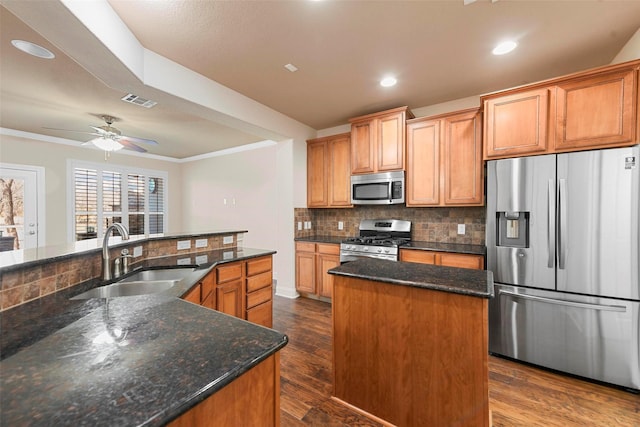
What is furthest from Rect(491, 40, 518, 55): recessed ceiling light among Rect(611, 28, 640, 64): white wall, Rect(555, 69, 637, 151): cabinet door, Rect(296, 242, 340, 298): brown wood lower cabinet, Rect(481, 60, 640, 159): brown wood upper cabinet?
Rect(296, 242, 340, 298): brown wood lower cabinet

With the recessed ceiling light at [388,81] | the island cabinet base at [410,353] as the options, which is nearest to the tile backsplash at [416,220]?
the recessed ceiling light at [388,81]

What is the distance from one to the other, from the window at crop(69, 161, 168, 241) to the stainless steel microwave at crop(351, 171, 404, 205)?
5.08 m

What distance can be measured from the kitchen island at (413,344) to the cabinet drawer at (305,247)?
208 cm

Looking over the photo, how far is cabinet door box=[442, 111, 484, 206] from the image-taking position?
2916 millimetres

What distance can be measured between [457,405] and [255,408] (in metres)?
1.22

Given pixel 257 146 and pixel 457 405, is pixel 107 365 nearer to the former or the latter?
pixel 457 405

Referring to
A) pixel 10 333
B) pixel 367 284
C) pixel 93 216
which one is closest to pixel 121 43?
pixel 10 333

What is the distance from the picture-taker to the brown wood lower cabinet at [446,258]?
2.71 meters

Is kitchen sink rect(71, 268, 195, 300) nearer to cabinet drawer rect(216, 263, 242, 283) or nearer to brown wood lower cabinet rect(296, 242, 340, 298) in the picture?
cabinet drawer rect(216, 263, 242, 283)

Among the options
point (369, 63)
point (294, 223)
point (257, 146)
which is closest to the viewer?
point (369, 63)

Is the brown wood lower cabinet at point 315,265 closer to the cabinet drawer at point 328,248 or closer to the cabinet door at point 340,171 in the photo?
the cabinet drawer at point 328,248

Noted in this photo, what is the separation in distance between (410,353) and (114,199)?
6.59 meters

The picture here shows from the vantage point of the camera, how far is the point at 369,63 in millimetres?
2436

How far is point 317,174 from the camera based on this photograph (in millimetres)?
4172
